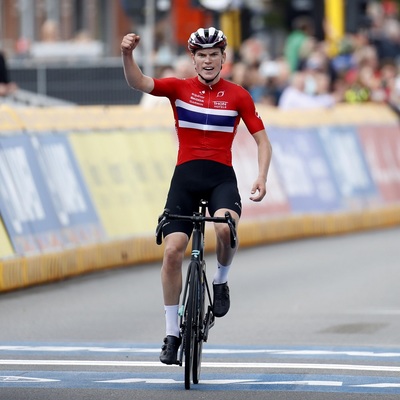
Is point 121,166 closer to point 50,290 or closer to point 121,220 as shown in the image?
point 121,220

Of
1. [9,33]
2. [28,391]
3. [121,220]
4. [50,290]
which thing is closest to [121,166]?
[121,220]

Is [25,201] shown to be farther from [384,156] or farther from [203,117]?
[384,156]

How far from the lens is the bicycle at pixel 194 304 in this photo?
9094 mm

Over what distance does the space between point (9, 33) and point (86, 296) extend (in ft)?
60.8

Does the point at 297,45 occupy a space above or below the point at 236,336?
below

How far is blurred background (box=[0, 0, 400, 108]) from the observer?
2478 cm

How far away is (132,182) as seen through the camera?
16828 mm

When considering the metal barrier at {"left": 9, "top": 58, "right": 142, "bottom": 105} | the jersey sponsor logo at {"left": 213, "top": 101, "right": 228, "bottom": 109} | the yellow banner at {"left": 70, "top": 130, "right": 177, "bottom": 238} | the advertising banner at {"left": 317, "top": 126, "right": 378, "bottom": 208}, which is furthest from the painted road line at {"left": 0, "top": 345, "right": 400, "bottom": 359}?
the metal barrier at {"left": 9, "top": 58, "right": 142, "bottom": 105}

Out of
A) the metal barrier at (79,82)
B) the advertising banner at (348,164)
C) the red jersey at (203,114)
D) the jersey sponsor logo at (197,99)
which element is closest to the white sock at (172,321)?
the red jersey at (203,114)

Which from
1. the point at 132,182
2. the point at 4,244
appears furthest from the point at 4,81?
the point at 4,244

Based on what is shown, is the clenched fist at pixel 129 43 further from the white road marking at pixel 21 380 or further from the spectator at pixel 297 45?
the spectator at pixel 297 45

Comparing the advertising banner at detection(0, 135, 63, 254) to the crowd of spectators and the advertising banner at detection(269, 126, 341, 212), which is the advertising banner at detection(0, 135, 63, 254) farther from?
the crowd of spectators

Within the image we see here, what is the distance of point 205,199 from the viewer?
9664 millimetres

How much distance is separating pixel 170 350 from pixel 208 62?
1.79 meters
